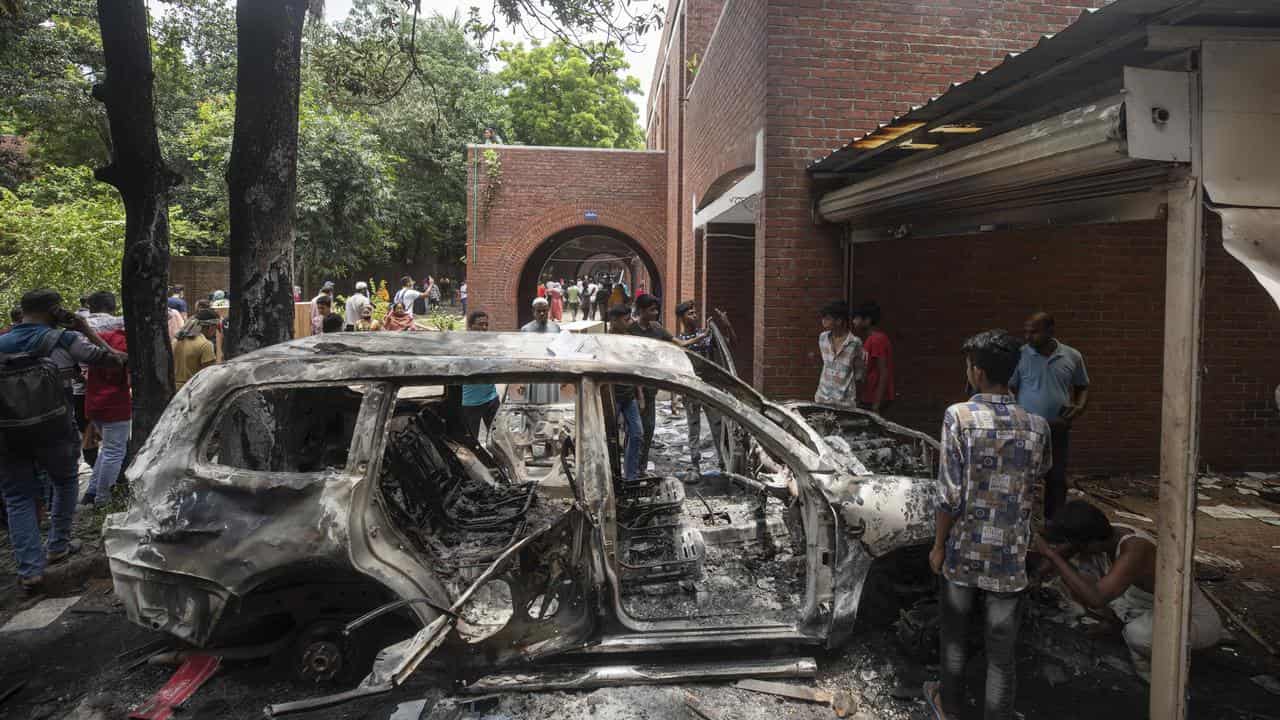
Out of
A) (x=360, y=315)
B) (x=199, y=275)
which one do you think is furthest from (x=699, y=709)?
(x=199, y=275)

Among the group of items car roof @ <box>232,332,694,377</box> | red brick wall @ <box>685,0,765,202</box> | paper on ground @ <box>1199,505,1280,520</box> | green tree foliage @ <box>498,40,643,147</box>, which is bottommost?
paper on ground @ <box>1199,505,1280,520</box>

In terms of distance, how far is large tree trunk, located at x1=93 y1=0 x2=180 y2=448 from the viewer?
242 inches

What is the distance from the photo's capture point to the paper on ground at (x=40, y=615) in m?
4.11

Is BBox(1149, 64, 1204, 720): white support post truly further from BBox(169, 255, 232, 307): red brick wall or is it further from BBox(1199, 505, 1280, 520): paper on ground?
BBox(169, 255, 232, 307): red brick wall

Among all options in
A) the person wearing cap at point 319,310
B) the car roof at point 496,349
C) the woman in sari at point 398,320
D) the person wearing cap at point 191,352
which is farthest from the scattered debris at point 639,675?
the person wearing cap at point 319,310

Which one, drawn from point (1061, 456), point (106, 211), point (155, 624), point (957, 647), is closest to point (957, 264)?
point (1061, 456)

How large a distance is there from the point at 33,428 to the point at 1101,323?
9243 millimetres

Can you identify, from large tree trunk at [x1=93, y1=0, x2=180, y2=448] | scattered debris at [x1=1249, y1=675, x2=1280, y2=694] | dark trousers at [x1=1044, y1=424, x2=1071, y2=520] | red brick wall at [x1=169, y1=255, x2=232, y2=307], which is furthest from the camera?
red brick wall at [x1=169, y1=255, x2=232, y2=307]

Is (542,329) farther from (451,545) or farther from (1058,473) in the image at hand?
(1058,473)

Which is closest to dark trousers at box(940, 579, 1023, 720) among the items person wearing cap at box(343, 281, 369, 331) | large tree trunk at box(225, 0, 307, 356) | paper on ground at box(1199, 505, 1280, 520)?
paper on ground at box(1199, 505, 1280, 520)

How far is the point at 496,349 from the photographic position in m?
3.63

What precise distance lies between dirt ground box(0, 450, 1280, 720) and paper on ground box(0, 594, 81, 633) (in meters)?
0.06

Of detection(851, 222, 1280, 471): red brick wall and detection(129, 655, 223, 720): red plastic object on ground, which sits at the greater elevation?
detection(851, 222, 1280, 471): red brick wall

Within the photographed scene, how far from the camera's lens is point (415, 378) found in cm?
331
